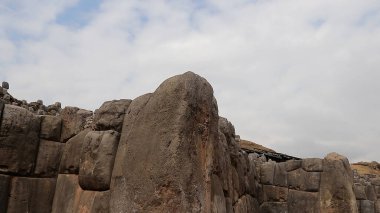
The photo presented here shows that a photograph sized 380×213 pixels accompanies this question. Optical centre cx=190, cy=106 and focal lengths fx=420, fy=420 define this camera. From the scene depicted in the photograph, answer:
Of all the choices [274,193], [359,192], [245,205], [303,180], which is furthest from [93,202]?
[359,192]

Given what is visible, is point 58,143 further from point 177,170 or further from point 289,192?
point 289,192

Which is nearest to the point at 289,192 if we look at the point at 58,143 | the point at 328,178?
the point at 328,178

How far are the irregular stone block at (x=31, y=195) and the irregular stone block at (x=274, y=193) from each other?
6.51 metres

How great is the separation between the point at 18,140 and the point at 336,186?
24.6 ft

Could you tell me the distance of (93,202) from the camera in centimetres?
444

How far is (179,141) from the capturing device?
3.87 metres

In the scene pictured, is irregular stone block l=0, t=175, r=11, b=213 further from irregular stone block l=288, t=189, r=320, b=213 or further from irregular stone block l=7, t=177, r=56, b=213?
irregular stone block l=288, t=189, r=320, b=213

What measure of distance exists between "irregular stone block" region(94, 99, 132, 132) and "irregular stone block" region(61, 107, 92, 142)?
1.56 ft

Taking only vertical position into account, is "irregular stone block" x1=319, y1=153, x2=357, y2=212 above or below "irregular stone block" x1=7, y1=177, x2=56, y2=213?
above

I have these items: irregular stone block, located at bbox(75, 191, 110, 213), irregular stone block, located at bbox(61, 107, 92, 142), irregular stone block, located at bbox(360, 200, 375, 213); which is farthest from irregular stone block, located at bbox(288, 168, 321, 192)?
irregular stone block, located at bbox(75, 191, 110, 213)

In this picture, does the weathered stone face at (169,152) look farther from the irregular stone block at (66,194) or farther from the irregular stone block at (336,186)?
the irregular stone block at (336,186)

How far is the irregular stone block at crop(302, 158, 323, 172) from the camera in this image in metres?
10.3

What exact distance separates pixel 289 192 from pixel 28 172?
7.29 metres

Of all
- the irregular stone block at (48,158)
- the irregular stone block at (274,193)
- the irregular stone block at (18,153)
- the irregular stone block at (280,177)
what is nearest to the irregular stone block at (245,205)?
the irregular stone block at (274,193)
